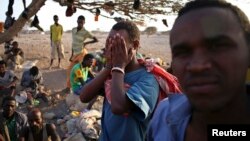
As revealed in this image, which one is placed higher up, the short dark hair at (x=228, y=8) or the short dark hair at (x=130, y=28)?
the short dark hair at (x=228, y=8)

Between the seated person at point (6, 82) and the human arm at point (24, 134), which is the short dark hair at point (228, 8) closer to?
the human arm at point (24, 134)

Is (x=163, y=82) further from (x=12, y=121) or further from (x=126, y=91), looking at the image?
(x=12, y=121)

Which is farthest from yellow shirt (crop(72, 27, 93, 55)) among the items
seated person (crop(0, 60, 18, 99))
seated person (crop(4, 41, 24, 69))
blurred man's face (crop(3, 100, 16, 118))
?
blurred man's face (crop(3, 100, 16, 118))

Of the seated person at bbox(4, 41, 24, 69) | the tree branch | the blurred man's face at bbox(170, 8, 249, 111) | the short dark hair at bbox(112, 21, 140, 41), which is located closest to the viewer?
the blurred man's face at bbox(170, 8, 249, 111)

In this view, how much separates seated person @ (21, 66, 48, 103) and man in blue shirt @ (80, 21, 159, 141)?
18.6 feet

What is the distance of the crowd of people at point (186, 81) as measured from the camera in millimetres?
942

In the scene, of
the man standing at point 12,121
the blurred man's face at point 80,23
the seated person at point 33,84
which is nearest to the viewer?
the man standing at point 12,121

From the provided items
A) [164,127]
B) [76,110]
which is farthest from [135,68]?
[76,110]

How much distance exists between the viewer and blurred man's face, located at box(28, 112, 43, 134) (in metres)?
4.71

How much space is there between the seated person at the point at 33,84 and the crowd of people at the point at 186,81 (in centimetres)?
561

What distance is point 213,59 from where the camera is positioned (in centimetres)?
94

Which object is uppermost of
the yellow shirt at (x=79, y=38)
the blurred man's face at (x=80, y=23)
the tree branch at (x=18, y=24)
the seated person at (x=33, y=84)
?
the tree branch at (x=18, y=24)

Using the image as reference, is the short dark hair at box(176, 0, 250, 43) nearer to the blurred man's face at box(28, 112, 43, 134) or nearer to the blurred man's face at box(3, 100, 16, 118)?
the blurred man's face at box(28, 112, 43, 134)

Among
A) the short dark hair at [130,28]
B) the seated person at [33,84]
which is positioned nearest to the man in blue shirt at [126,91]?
the short dark hair at [130,28]
